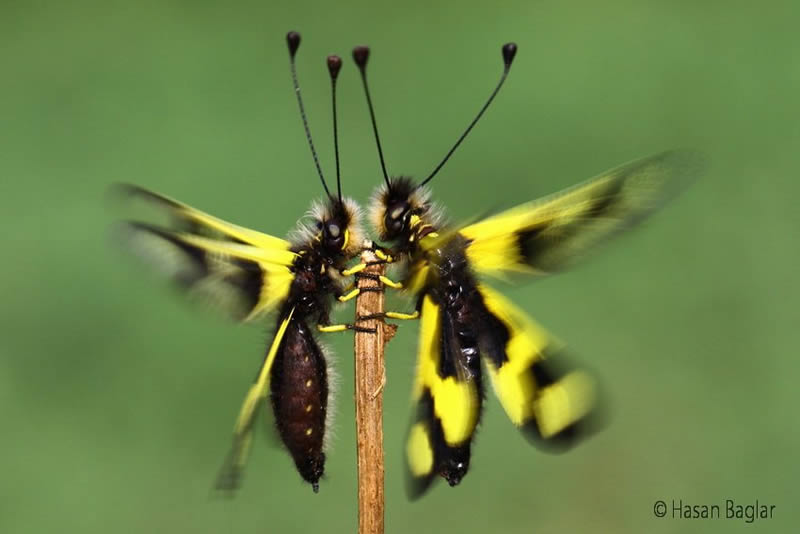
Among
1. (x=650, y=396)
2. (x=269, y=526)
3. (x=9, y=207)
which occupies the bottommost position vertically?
(x=269, y=526)

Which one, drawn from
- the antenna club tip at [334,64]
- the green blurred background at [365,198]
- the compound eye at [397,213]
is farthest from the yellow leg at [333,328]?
the green blurred background at [365,198]

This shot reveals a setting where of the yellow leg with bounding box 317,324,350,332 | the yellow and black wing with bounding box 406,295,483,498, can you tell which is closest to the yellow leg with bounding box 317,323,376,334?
the yellow leg with bounding box 317,324,350,332

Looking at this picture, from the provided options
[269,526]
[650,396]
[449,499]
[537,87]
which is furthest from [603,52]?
[269,526]

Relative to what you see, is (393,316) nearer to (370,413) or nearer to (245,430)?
(370,413)

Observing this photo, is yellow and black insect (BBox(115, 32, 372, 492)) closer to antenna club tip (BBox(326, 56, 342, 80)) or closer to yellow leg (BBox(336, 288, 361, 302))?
yellow leg (BBox(336, 288, 361, 302))

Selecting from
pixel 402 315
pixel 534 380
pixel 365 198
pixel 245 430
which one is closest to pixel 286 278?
pixel 402 315

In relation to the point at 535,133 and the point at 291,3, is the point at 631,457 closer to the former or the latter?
the point at 535,133
